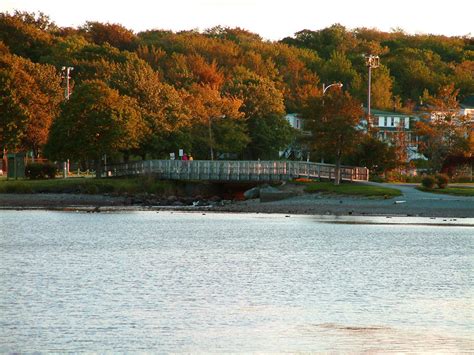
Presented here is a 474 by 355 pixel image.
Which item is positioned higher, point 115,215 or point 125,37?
point 125,37

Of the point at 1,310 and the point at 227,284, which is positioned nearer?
the point at 1,310

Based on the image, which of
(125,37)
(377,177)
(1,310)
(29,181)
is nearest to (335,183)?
(377,177)

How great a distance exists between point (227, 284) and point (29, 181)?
57.4 metres

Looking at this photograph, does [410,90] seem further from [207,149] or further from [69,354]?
[69,354]

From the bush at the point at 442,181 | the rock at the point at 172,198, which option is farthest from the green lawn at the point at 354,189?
the rock at the point at 172,198

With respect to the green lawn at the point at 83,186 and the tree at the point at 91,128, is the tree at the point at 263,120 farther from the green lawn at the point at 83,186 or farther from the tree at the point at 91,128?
the green lawn at the point at 83,186

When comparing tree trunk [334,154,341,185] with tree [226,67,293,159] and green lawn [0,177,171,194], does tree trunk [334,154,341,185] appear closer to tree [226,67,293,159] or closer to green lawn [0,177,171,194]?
green lawn [0,177,171,194]

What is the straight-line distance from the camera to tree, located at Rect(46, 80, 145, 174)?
95.0 meters

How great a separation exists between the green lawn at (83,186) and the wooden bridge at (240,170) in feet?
6.25

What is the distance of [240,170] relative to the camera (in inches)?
3652

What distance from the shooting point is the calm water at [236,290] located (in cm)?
2659

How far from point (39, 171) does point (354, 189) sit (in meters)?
30.1

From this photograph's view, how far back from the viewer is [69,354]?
24.5 metres

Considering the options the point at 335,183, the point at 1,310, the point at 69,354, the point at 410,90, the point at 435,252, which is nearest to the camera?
the point at 69,354
